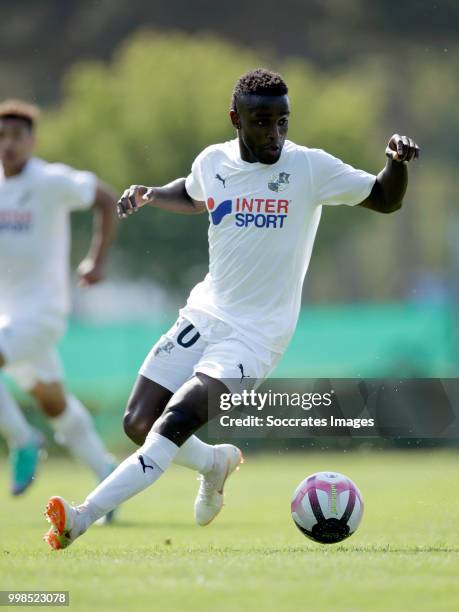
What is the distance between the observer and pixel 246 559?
21.8 feet

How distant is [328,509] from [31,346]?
12.9 ft

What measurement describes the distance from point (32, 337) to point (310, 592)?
5.32m

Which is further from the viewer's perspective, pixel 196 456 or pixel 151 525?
pixel 151 525

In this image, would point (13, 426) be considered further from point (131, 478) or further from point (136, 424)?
point (131, 478)

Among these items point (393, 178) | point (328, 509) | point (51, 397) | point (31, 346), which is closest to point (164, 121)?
point (51, 397)

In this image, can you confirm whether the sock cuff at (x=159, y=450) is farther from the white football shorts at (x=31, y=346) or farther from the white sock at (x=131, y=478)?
the white football shorts at (x=31, y=346)

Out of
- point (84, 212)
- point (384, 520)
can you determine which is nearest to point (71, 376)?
point (84, 212)

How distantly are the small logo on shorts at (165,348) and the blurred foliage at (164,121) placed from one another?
64.8ft

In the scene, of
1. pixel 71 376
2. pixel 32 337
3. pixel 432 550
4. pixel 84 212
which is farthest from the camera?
pixel 84 212

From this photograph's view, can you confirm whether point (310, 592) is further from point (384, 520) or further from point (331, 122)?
point (331, 122)

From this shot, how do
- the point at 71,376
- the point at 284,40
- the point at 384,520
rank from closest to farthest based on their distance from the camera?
the point at 384,520 < the point at 71,376 < the point at 284,40

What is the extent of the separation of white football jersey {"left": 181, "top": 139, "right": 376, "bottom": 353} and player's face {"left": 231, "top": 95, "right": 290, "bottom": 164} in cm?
10

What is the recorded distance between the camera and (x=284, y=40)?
39.6 m

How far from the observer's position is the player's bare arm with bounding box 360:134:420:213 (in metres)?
7.04
